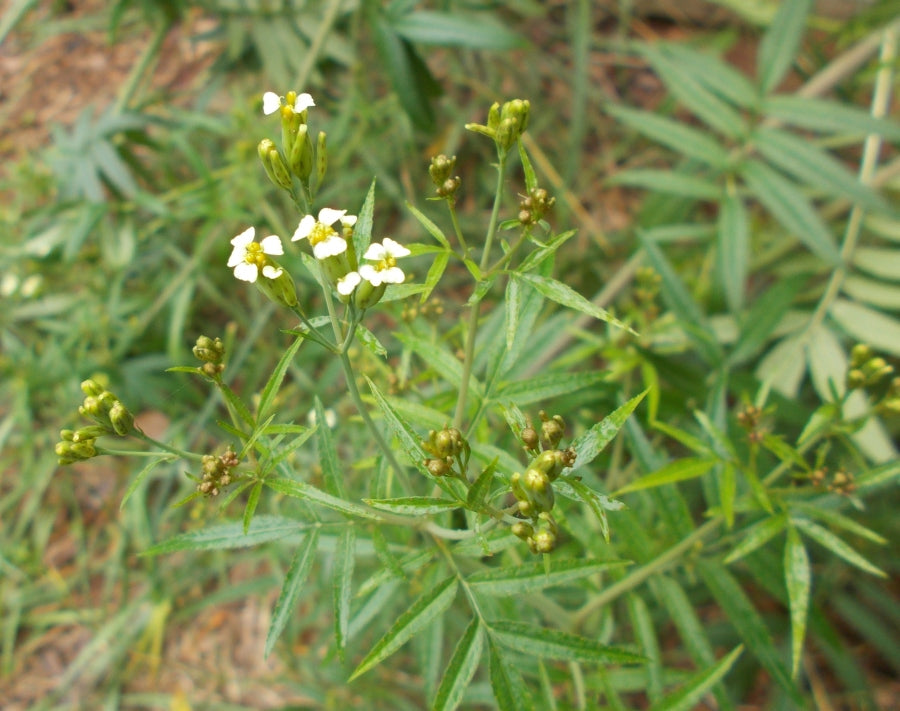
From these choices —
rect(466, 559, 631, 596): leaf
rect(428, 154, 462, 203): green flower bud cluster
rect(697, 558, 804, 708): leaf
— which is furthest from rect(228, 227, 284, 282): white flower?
rect(697, 558, 804, 708): leaf

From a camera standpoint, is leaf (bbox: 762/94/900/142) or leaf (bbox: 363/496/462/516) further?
leaf (bbox: 762/94/900/142)

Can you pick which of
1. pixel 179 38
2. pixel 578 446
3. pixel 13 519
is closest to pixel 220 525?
pixel 578 446

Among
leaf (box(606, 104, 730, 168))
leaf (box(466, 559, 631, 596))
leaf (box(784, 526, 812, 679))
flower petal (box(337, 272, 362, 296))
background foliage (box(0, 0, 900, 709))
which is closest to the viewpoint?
flower petal (box(337, 272, 362, 296))

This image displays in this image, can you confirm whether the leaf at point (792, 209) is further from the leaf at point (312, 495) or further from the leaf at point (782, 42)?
the leaf at point (312, 495)

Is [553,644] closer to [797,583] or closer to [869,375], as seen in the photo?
[797,583]

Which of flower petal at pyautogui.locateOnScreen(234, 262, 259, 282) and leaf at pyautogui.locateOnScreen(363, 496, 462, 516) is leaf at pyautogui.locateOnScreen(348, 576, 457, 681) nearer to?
leaf at pyautogui.locateOnScreen(363, 496, 462, 516)
